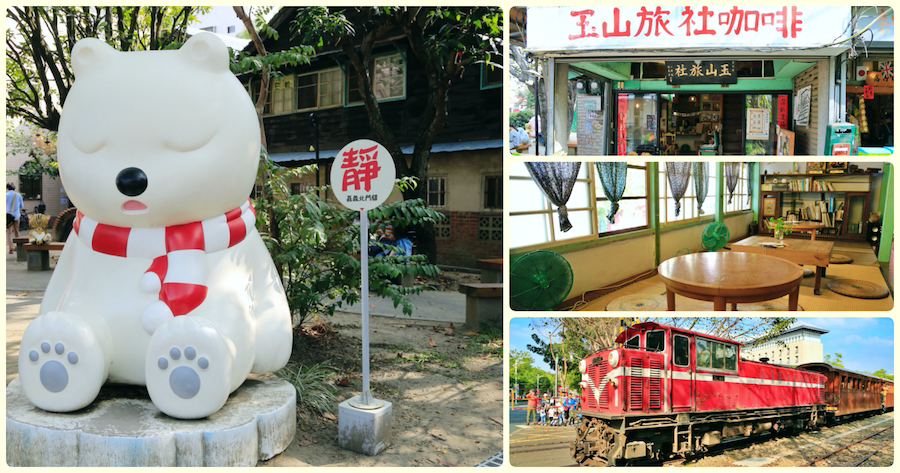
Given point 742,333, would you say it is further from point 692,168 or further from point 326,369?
point 326,369

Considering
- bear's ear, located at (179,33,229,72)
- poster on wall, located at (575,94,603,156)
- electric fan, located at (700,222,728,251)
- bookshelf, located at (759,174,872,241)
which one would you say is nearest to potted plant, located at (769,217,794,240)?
bookshelf, located at (759,174,872,241)

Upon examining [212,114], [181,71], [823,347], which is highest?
[181,71]

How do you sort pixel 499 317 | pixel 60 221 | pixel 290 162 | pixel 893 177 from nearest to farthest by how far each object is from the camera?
pixel 893 177, pixel 499 317, pixel 60 221, pixel 290 162

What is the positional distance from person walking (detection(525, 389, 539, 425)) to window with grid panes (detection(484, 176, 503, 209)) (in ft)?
27.9

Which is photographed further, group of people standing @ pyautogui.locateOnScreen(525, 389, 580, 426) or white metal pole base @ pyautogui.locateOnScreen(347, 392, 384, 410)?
white metal pole base @ pyautogui.locateOnScreen(347, 392, 384, 410)

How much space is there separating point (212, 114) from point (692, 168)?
9.07ft

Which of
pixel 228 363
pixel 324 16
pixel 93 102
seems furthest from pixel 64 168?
pixel 324 16

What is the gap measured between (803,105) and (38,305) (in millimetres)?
10013

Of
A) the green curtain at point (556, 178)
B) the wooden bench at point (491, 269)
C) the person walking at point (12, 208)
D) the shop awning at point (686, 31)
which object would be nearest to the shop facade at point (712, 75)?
the shop awning at point (686, 31)

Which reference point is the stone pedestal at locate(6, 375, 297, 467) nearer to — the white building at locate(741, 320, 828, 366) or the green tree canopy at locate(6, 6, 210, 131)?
the white building at locate(741, 320, 828, 366)

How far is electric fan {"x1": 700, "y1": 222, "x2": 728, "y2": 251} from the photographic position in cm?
333

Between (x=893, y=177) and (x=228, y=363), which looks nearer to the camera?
(x=893, y=177)

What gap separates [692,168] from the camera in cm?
312

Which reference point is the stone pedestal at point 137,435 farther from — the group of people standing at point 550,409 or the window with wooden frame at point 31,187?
the window with wooden frame at point 31,187
